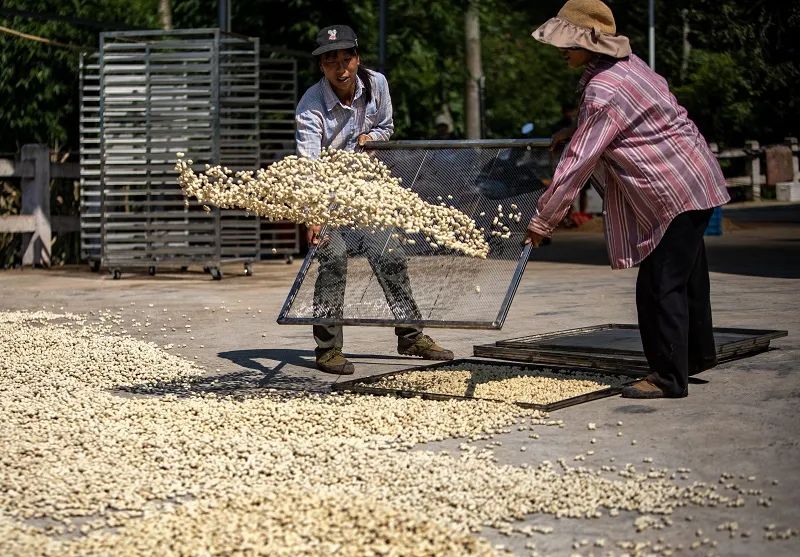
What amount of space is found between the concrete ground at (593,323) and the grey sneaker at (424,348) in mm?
155

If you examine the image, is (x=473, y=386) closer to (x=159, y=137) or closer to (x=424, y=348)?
(x=424, y=348)

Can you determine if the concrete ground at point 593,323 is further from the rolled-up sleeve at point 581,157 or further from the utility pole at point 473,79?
the utility pole at point 473,79

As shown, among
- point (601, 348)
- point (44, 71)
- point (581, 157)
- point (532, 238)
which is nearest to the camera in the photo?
point (581, 157)

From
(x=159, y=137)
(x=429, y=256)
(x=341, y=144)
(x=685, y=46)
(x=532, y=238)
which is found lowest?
(x=429, y=256)

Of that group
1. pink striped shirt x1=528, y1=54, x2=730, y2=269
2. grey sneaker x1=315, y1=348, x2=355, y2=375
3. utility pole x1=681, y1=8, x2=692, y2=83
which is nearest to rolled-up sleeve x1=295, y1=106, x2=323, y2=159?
grey sneaker x1=315, y1=348, x2=355, y2=375

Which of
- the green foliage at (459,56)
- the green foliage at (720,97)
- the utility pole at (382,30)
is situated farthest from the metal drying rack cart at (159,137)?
the green foliage at (720,97)

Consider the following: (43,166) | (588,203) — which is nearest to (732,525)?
(43,166)

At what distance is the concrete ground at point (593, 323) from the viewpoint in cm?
507

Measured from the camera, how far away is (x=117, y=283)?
1510 cm

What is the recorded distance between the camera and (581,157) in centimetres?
701

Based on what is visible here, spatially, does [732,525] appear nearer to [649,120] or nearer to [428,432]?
[428,432]

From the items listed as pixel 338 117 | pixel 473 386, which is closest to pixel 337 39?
pixel 338 117

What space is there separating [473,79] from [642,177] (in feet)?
81.4

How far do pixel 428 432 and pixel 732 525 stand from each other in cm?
197
